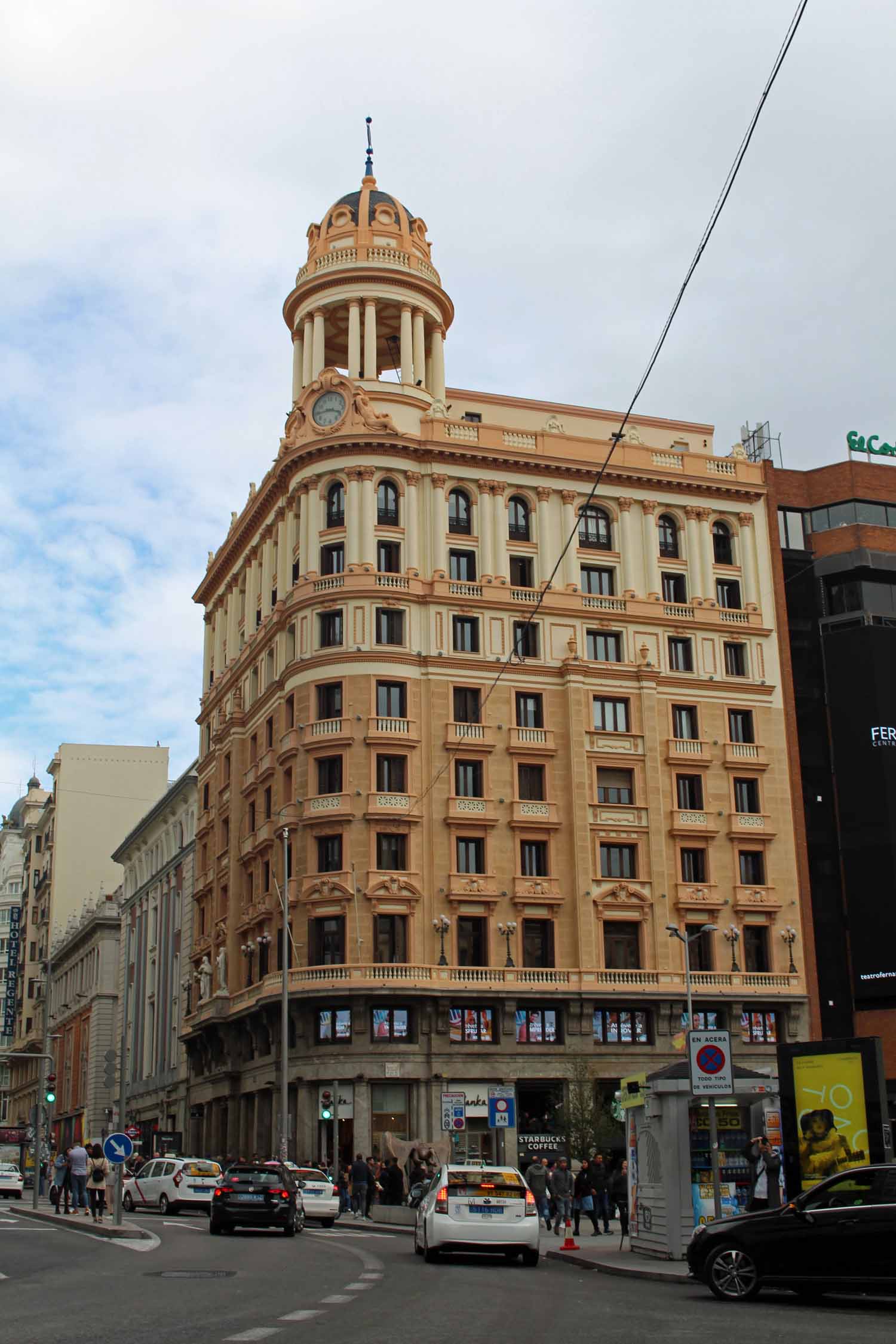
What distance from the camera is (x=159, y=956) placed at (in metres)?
83.8

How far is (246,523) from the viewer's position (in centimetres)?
6675

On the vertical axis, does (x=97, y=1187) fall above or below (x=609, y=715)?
below

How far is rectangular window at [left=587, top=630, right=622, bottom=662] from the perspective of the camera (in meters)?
59.3

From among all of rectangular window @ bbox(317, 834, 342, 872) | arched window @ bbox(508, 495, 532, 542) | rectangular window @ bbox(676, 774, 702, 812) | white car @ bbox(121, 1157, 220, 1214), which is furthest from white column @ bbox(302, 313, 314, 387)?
white car @ bbox(121, 1157, 220, 1214)

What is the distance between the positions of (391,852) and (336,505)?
14.0 m

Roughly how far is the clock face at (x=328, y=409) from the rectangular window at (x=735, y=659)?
18153 mm

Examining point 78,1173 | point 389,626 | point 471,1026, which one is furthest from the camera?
point 389,626

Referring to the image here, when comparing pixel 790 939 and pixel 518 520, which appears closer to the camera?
pixel 790 939

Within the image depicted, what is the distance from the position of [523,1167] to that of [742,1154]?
2942 centimetres

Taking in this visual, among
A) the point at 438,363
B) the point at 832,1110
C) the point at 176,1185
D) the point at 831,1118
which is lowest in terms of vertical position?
the point at 176,1185

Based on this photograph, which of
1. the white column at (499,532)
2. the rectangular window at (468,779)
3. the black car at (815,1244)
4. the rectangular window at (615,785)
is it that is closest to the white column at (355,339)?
the white column at (499,532)

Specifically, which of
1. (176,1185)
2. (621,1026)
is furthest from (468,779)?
(176,1185)

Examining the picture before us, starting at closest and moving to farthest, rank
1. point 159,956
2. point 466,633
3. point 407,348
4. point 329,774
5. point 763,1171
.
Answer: point 763,1171
point 329,774
point 466,633
point 407,348
point 159,956

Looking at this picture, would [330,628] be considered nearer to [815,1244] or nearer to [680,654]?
[680,654]
